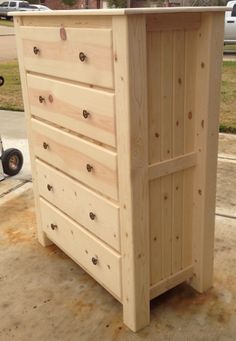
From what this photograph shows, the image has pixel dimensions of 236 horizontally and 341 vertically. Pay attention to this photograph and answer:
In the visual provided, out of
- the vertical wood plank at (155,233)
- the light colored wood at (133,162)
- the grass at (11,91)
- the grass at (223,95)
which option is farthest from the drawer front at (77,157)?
the grass at (11,91)

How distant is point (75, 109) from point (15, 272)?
1317 millimetres

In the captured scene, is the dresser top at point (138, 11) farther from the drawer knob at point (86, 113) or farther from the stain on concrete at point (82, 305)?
the stain on concrete at point (82, 305)

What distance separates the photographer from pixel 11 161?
468cm

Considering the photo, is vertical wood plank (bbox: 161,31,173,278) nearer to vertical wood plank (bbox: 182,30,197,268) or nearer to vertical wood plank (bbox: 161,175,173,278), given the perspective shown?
vertical wood plank (bbox: 161,175,173,278)

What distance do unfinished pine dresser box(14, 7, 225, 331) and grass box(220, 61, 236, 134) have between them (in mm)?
3671

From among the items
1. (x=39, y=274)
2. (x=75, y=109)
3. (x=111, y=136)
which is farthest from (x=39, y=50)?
(x=39, y=274)

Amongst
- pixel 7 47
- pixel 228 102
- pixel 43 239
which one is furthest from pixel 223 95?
pixel 7 47

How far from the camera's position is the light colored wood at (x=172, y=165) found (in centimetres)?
231

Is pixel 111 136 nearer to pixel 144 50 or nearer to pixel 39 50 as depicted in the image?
pixel 144 50

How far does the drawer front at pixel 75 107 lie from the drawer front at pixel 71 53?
64 millimetres

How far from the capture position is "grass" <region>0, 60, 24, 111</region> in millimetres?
7786

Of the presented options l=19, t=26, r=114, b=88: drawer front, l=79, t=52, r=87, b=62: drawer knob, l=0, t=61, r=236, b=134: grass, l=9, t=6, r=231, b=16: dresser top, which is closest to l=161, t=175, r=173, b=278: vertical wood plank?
l=19, t=26, r=114, b=88: drawer front

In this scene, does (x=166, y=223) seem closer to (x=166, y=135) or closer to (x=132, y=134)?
(x=166, y=135)

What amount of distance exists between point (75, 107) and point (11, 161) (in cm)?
241
